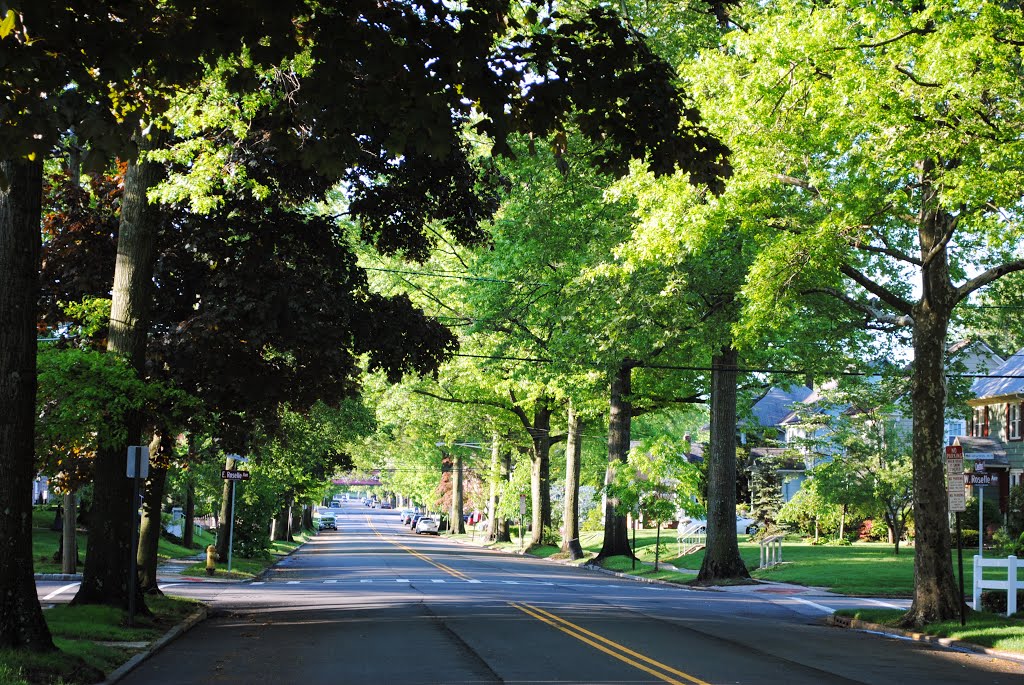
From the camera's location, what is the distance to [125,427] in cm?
1667

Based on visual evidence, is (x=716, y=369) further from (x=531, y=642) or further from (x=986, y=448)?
(x=986, y=448)

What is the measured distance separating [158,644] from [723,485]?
20.2 metres

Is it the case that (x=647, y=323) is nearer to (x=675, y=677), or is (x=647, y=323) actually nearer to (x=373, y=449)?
(x=675, y=677)

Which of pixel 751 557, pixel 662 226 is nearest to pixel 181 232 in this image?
pixel 662 226

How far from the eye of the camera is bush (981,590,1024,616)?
20.8 metres

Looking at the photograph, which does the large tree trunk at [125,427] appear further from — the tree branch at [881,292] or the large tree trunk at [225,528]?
the large tree trunk at [225,528]

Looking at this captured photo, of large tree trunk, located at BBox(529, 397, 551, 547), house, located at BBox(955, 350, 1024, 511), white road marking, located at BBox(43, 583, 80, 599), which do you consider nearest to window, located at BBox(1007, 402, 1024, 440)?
house, located at BBox(955, 350, 1024, 511)

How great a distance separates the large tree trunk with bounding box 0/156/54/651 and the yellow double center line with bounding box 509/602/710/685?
21.3 ft

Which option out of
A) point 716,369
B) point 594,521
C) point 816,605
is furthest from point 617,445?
point 594,521

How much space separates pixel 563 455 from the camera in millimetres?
74438

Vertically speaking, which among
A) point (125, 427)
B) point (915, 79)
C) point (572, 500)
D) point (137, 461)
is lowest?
point (572, 500)

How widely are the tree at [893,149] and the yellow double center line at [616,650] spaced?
20.1 ft

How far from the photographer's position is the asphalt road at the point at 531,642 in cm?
1227

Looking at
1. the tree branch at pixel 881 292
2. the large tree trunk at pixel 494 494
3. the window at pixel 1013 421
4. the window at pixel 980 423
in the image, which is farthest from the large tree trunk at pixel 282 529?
the tree branch at pixel 881 292
